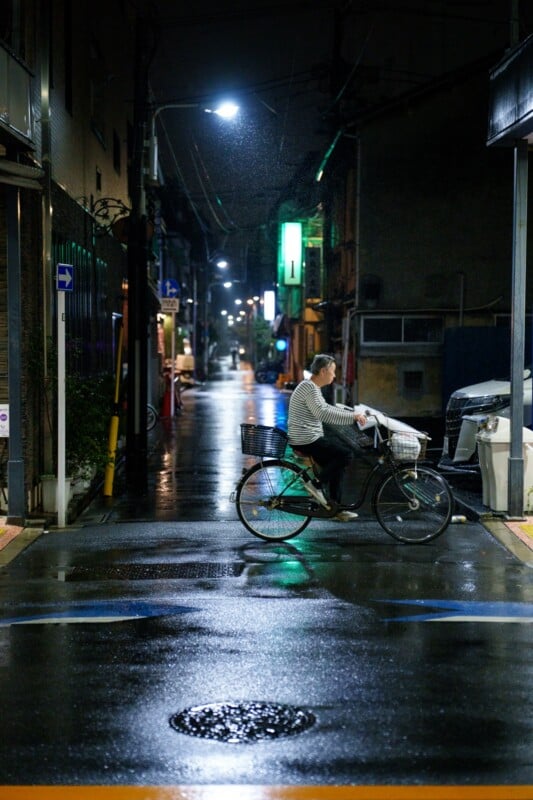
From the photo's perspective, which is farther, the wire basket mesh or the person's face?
the person's face

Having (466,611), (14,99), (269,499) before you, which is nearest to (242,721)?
(466,611)

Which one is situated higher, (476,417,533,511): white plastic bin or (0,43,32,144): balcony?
(0,43,32,144): balcony

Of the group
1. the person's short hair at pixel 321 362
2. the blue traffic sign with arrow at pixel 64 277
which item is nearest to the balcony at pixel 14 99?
the blue traffic sign with arrow at pixel 64 277

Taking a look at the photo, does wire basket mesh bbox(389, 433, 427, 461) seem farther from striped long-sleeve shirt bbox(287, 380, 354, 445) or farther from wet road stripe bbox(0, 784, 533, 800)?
wet road stripe bbox(0, 784, 533, 800)

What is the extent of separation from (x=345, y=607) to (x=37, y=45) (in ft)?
27.0

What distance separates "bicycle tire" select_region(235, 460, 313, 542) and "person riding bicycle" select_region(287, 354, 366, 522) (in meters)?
0.21

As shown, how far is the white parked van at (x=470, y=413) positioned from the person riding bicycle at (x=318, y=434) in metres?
4.22

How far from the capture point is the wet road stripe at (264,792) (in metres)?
4.32

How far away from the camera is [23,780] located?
451cm

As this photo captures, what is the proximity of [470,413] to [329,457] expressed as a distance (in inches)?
253

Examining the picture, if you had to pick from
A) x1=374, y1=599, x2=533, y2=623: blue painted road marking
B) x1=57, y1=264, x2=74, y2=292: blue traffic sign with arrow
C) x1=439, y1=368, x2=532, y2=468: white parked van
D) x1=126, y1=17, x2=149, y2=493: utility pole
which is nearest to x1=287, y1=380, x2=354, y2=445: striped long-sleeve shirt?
x1=374, y1=599, x2=533, y2=623: blue painted road marking

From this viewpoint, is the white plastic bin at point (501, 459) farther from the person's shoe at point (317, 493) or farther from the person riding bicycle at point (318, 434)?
the person's shoe at point (317, 493)

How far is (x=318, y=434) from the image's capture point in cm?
1042

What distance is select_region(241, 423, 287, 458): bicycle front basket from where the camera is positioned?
10.3 m
